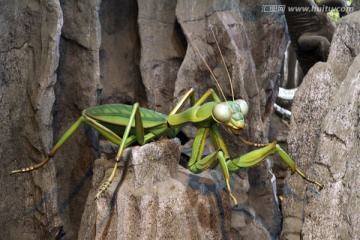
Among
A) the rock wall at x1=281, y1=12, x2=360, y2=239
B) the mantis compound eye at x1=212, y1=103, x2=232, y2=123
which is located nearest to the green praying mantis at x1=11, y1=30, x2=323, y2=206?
the mantis compound eye at x1=212, y1=103, x2=232, y2=123

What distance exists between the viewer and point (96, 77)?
4055 millimetres

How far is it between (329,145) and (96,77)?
1841mm

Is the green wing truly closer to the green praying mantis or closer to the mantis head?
the green praying mantis

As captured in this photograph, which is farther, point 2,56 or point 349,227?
point 2,56

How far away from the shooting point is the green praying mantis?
9.41ft

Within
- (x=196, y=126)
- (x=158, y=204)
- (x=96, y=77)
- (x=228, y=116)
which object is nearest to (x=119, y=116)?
(x=196, y=126)

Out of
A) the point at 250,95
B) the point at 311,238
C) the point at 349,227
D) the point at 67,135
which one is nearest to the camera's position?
the point at 349,227

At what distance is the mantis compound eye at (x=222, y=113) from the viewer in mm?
2895

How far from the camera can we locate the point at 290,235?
9.80ft

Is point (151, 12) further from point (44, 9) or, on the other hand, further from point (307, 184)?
point (307, 184)

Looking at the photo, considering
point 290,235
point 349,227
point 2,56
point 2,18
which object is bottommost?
point 290,235

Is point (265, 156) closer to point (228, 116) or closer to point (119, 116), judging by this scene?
point (228, 116)

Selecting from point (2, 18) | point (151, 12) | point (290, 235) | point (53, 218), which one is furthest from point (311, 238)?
point (2, 18)

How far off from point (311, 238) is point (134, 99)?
6.45ft
